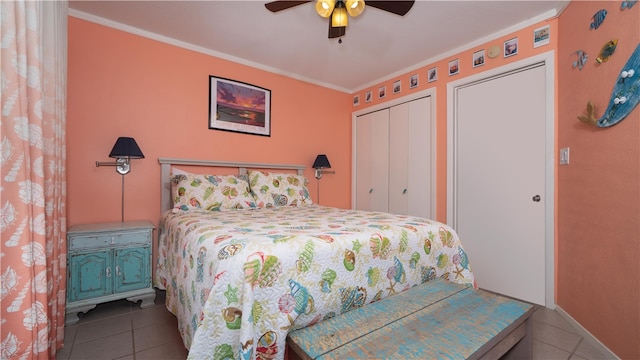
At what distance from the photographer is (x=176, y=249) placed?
6.05 feet

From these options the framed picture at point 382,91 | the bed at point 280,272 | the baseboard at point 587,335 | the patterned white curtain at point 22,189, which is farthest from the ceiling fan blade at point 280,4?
the baseboard at point 587,335

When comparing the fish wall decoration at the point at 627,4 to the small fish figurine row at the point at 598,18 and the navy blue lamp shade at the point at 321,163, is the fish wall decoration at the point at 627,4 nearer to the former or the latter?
the small fish figurine row at the point at 598,18

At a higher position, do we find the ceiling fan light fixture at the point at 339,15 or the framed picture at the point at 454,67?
the framed picture at the point at 454,67

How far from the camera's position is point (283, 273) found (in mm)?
1114

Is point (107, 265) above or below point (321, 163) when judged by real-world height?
below

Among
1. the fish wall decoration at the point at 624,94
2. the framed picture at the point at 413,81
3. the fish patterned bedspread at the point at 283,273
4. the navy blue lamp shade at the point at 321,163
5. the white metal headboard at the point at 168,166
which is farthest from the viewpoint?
the navy blue lamp shade at the point at 321,163

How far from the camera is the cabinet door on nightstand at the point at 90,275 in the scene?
192 cm

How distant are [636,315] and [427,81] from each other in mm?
2585

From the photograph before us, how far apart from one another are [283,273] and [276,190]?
1.84 m

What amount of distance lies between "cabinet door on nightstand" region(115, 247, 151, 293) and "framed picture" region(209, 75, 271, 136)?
A: 144 centimetres

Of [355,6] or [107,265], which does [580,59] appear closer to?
[355,6]

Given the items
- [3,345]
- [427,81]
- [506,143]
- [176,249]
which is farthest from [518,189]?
[3,345]

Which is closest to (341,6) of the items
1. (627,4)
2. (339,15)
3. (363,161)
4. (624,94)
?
(339,15)

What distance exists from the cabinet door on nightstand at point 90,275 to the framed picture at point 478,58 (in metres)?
3.61
